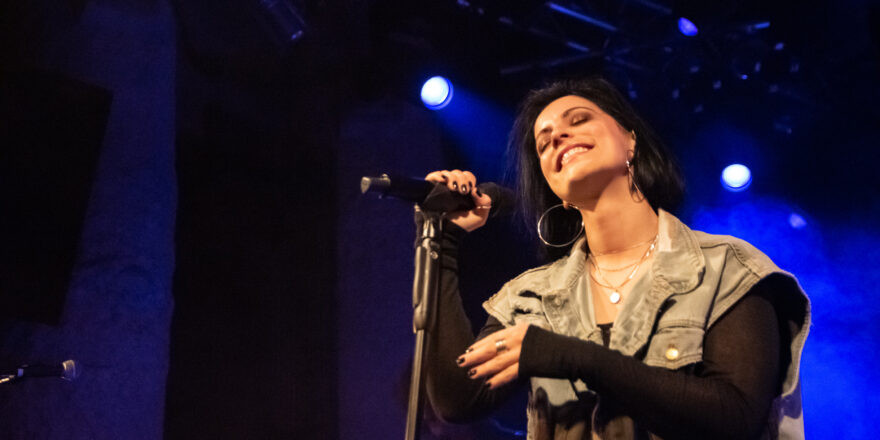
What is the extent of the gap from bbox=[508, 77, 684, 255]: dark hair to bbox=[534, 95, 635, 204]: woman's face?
5cm

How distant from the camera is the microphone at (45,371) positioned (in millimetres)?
2548

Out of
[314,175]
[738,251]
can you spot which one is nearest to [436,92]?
[314,175]

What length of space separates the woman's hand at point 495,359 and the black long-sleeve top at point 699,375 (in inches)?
0.7

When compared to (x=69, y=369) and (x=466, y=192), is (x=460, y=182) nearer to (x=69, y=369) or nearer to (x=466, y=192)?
(x=466, y=192)

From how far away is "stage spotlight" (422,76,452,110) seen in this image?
454cm

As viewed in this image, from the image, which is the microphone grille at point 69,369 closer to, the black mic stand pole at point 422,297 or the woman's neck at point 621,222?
the black mic stand pole at point 422,297

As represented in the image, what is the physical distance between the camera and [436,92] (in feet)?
15.0

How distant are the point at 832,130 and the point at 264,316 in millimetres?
4010

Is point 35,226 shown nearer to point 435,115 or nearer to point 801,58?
point 435,115

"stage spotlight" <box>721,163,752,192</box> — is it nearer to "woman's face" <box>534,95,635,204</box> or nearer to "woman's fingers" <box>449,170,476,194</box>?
"woman's face" <box>534,95,635,204</box>

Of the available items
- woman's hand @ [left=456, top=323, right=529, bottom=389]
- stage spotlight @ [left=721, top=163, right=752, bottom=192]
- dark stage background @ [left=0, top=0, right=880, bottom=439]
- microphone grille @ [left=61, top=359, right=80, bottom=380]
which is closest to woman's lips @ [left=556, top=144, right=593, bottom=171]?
woman's hand @ [left=456, top=323, right=529, bottom=389]

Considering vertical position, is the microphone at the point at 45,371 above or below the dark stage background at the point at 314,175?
below

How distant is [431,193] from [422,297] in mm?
264


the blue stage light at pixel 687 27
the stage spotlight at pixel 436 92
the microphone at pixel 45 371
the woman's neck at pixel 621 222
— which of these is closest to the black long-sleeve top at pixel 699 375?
the woman's neck at pixel 621 222
